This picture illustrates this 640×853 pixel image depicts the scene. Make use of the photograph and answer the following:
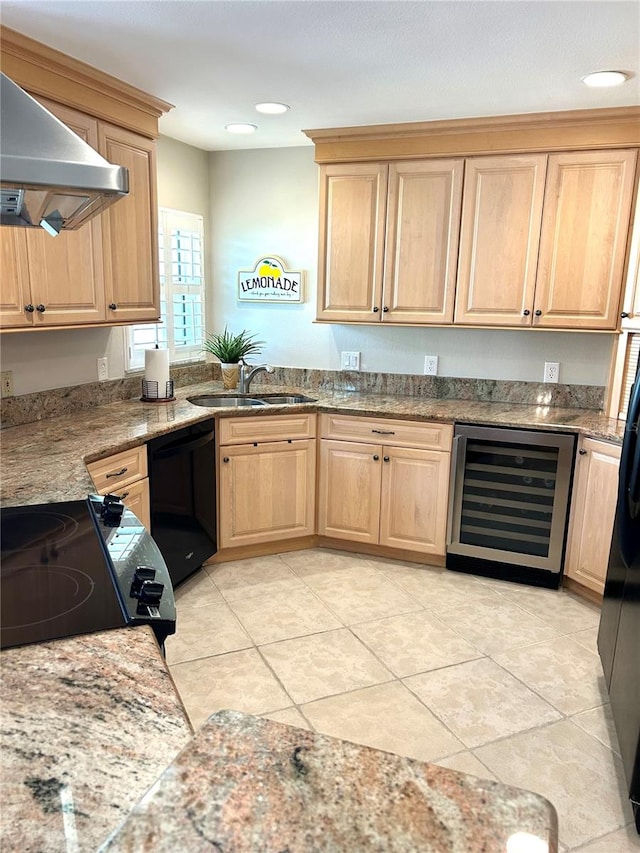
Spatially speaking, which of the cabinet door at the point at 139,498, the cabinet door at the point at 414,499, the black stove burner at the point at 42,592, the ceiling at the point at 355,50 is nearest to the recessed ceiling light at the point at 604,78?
the ceiling at the point at 355,50

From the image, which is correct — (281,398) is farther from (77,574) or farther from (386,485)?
(77,574)

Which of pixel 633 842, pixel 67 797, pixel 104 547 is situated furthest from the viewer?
pixel 633 842

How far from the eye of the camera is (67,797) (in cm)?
72

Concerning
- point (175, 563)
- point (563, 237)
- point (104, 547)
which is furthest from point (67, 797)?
point (563, 237)

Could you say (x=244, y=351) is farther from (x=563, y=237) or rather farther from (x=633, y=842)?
(x=633, y=842)

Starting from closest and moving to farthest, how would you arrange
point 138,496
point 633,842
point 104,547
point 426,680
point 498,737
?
point 104,547 < point 633,842 < point 498,737 < point 426,680 < point 138,496

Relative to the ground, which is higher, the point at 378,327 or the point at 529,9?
the point at 529,9

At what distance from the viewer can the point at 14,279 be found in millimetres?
2361

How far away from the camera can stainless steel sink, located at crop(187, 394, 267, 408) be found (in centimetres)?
375

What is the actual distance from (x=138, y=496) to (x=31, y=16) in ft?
6.10

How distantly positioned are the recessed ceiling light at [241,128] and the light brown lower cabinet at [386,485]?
5.60 feet

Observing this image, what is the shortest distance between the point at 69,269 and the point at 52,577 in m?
1.71

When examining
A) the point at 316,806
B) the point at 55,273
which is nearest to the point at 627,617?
the point at 316,806

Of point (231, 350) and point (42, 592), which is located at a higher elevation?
point (231, 350)
